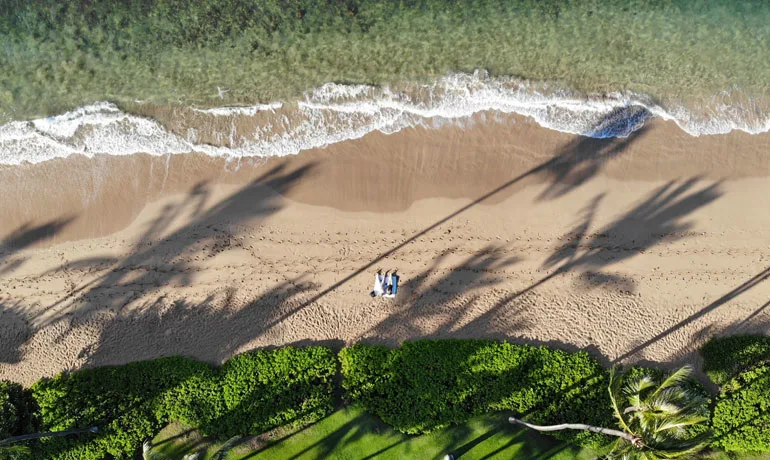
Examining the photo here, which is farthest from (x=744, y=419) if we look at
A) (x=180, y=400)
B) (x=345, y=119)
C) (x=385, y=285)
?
(x=180, y=400)

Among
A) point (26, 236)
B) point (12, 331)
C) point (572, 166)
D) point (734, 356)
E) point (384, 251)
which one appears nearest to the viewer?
point (734, 356)

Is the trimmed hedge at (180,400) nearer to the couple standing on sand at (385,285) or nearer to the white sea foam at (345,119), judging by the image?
the couple standing on sand at (385,285)

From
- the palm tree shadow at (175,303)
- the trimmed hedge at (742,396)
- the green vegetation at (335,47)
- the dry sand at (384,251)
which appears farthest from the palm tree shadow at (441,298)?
the trimmed hedge at (742,396)

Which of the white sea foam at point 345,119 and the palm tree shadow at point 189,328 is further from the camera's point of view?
the white sea foam at point 345,119

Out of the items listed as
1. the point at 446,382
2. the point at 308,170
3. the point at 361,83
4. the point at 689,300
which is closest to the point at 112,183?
the point at 308,170

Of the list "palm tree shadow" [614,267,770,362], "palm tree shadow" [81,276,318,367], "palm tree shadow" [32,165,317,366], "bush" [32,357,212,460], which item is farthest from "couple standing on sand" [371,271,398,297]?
"palm tree shadow" [614,267,770,362]

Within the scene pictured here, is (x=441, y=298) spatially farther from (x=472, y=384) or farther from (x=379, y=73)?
(x=379, y=73)
